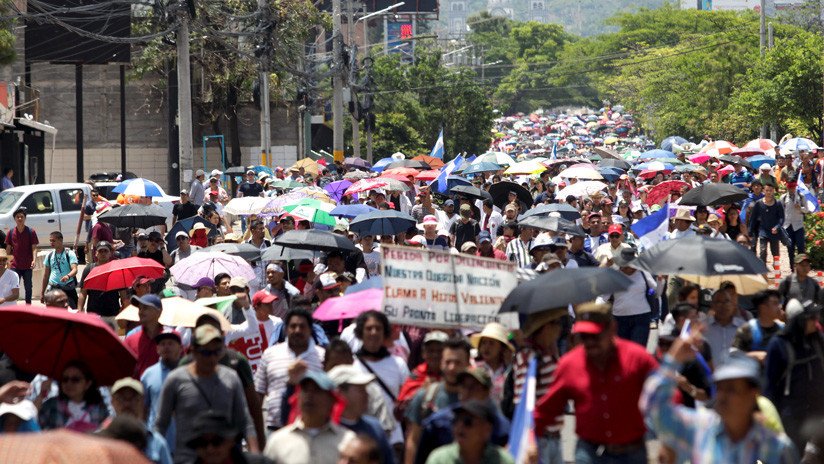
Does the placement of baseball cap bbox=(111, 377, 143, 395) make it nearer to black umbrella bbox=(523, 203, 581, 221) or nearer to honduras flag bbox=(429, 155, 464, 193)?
black umbrella bbox=(523, 203, 581, 221)

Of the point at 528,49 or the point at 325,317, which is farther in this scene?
the point at 528,49

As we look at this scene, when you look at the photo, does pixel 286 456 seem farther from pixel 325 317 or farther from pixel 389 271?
pixel 325 317

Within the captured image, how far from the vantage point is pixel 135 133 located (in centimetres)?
5722

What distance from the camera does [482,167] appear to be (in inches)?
1212

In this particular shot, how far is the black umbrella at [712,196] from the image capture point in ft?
61.4

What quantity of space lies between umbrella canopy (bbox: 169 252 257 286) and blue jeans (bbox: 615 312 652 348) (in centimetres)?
338

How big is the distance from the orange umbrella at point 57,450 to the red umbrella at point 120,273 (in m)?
8.87

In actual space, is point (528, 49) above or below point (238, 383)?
above

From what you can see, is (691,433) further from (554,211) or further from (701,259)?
(554,211)

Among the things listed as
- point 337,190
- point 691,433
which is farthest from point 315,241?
point 337,190

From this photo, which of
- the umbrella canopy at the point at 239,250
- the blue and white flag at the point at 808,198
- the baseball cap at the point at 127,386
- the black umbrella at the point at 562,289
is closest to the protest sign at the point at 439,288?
the black umbrella at the point at 562,289

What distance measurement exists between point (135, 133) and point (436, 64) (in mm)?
23403

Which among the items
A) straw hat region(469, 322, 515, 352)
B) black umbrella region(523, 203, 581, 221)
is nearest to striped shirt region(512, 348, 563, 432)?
straw hat region(469, 322, 515, 352)

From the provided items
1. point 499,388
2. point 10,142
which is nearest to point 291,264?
point 499,388
